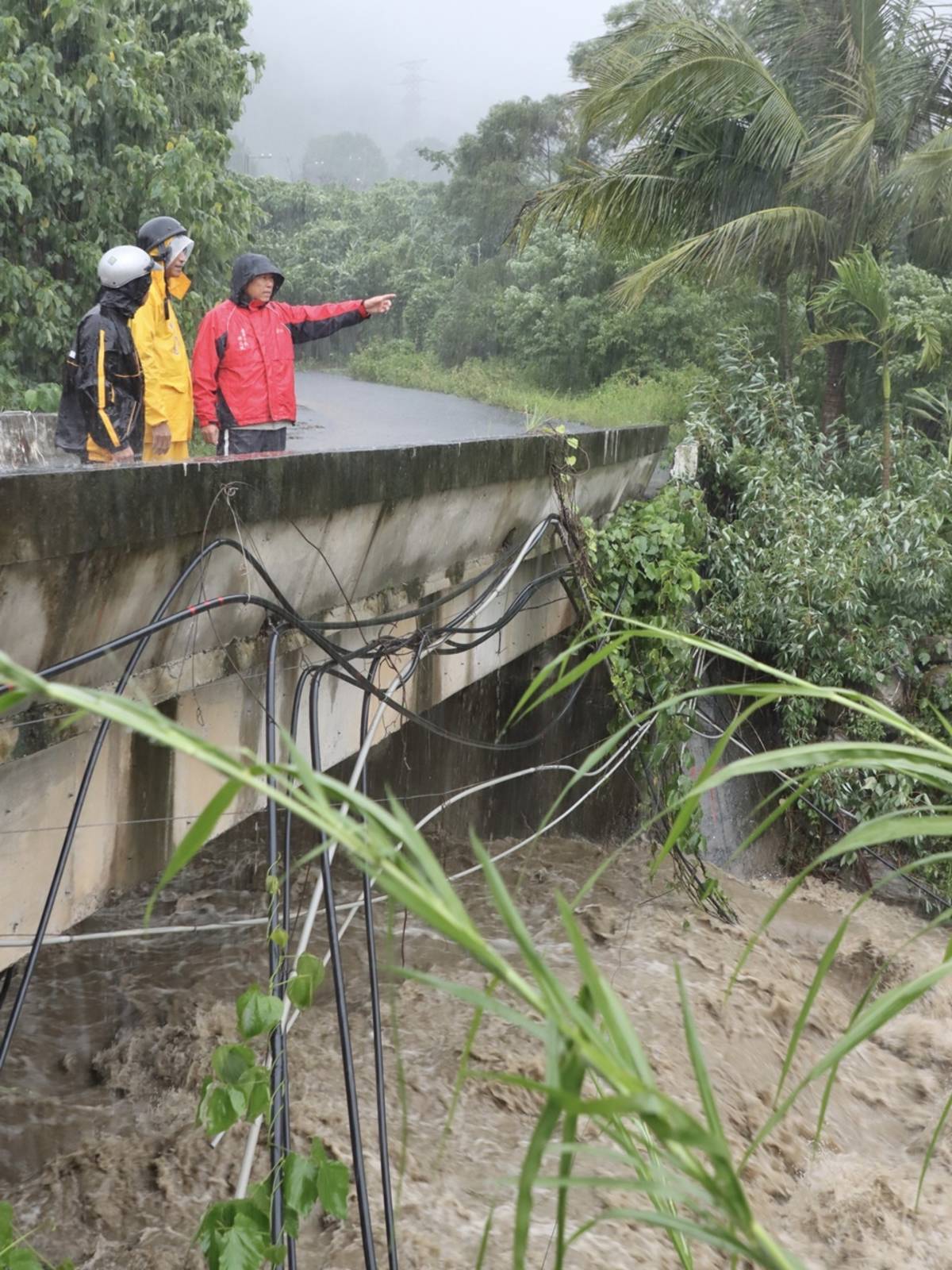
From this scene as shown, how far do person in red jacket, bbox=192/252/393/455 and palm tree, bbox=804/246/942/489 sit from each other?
6399 millimetres

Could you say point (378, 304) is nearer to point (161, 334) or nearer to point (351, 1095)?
point (161, 334)

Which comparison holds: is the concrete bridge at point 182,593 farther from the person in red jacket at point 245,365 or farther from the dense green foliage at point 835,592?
the dense green foliage at point 835,592

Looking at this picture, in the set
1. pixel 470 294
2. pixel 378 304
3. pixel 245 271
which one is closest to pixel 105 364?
pixel 245 271

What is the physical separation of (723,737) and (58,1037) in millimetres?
5089

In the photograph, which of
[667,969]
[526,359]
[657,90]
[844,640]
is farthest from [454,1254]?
[526,359]

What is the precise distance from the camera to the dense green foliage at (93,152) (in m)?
10.3

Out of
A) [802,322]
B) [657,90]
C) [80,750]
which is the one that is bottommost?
[80,750]

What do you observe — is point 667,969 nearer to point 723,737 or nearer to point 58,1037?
point 58,1037

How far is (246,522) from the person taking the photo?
342 cm

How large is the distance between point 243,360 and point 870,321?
9402 millimetres

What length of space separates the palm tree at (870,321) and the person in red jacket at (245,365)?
252 inches

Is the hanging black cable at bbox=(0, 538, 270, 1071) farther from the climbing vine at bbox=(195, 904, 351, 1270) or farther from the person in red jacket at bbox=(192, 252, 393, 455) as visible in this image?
the person in red jacket at bbox=(192, 252, 393, 455)

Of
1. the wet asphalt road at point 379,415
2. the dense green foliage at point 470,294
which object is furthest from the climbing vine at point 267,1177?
the dense green foliage at point 470,294

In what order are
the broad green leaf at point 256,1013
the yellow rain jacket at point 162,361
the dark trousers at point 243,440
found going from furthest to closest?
1. the dark trousers at point 243,440
2. the yellow rain jacket at point 162,361
3. the broad green leaf at point 256,1013
